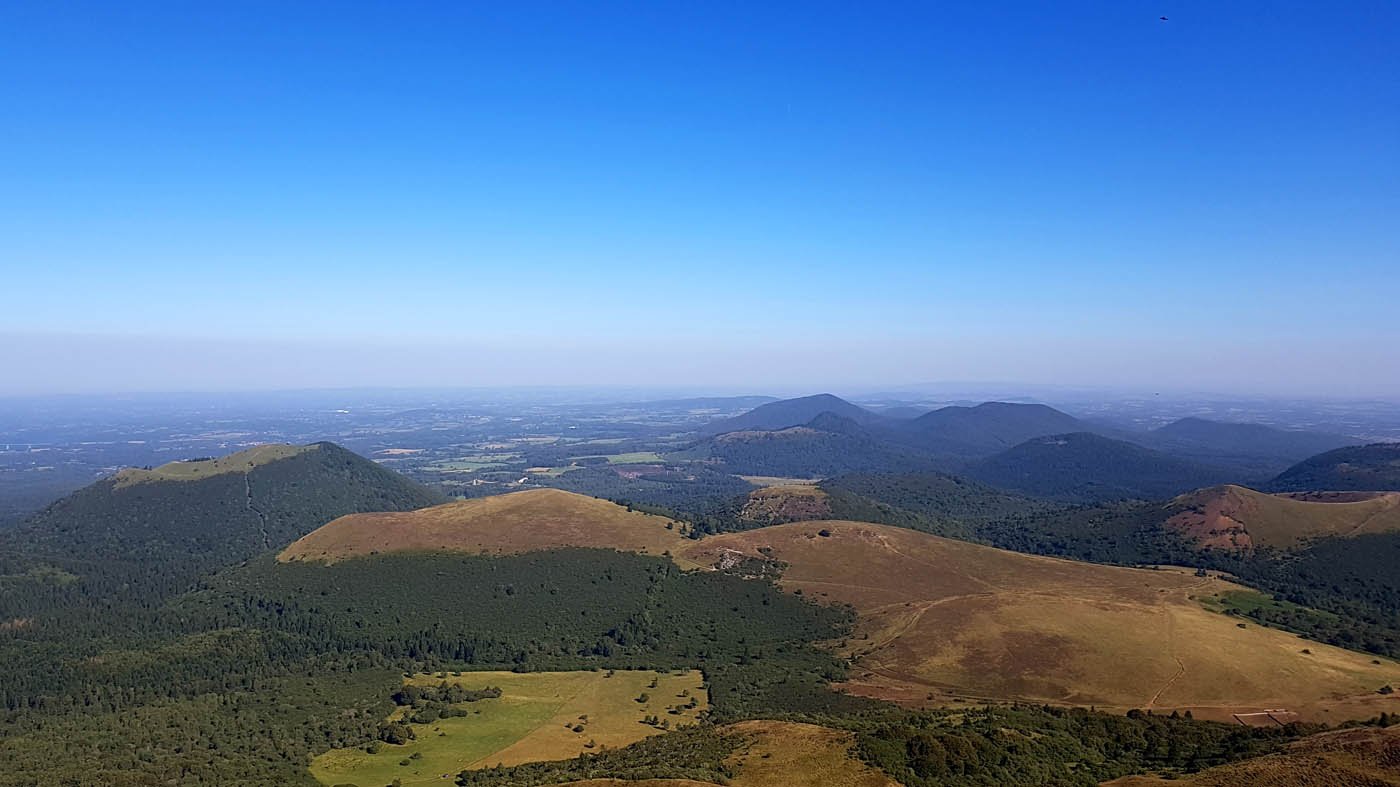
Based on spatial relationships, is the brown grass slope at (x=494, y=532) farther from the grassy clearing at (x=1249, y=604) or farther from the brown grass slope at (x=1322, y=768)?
the brown grass slope at (x=1322, y=768)

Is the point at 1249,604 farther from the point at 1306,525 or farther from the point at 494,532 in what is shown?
the point at 494,532

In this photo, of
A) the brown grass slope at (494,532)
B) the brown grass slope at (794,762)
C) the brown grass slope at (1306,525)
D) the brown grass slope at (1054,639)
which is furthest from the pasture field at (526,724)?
the brown grass slope at (1306,525)

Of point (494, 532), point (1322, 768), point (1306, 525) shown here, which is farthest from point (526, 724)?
point (1306, 525)

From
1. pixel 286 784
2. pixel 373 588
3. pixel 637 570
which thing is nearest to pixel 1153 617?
pixel 637 570

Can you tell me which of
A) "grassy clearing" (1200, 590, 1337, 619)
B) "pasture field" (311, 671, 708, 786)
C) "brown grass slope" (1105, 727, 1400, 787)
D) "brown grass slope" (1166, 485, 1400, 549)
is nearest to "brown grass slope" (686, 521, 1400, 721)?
"grassy clearing" (1200, 590, 1337, 619)

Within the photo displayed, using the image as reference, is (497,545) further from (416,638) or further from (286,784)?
(286,784)

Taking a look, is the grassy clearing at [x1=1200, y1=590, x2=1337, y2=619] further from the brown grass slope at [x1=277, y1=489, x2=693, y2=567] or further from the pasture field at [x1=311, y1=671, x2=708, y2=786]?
the brown grass slope at [x1=277, y1=489, x2=693, y2=567]
